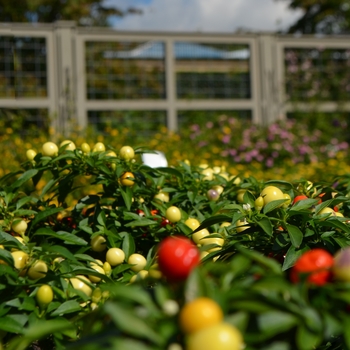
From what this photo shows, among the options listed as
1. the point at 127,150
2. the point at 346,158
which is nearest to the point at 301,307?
the point at 127,150

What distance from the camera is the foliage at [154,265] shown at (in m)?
0.73

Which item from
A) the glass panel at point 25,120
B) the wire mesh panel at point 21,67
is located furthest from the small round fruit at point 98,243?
the wire mesh panel at point 21,67

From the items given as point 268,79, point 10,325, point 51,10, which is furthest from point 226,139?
point 51,10

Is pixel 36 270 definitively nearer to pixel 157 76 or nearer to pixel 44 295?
pixel 44 295

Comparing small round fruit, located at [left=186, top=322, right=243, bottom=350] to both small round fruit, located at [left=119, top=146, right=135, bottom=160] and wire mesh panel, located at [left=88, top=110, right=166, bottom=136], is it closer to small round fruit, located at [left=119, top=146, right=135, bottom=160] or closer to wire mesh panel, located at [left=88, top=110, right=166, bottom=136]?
small round fruit, located at [left=119, top=146, right=135, bottom=160]

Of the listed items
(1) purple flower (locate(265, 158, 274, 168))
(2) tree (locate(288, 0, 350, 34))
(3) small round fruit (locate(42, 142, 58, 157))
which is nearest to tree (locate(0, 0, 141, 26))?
(2) tree (locate(288, 0, 350, 34))

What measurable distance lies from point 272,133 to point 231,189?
6443mm

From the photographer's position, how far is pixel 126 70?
9.02 m

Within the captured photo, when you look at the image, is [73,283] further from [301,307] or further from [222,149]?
[222,149]

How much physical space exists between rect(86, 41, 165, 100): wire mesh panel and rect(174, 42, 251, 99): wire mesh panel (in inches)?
13.4

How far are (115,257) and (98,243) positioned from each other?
0.45ft

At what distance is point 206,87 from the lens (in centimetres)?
912

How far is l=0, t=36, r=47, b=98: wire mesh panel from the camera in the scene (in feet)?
28.0

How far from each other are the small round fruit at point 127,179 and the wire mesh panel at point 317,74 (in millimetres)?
7620
